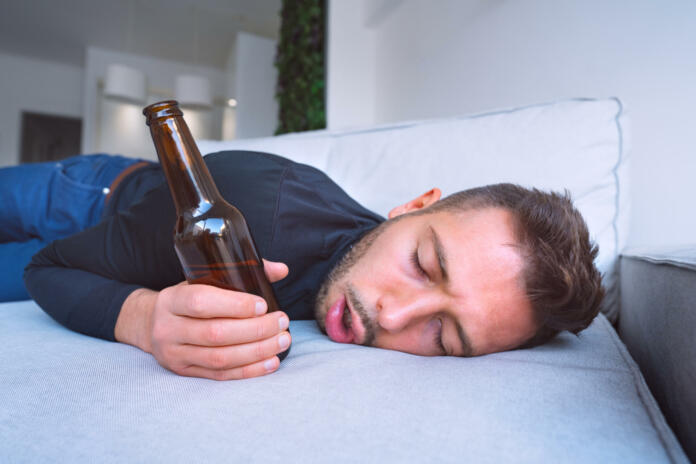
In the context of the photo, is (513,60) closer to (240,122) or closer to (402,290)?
(402,290)

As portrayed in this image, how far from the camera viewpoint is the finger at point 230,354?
0.53 m

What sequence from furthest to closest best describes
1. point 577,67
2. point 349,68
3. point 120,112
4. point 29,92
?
1. point 29,92
2. point 120,112
3. point 349,68
4. point 577,67

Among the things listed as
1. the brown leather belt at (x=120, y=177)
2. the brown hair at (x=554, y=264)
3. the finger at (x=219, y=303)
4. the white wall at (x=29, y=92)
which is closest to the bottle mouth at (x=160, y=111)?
the finger at (x=219, y=303)

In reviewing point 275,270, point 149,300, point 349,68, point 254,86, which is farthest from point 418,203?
point 254,86

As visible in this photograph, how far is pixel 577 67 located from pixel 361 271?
125 cm

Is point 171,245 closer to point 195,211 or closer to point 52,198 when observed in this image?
point 195,211

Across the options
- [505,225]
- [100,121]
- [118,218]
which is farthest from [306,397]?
[100,121]

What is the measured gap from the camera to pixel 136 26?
5988 millimetres

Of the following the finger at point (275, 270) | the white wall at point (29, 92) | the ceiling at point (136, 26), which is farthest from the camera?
the white wall at point (29, 92)

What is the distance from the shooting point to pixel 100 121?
22.2ft

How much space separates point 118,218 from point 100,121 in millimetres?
6976

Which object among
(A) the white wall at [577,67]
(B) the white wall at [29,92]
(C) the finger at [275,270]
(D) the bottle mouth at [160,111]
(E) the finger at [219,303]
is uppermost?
(B) the white wall at [29,92]

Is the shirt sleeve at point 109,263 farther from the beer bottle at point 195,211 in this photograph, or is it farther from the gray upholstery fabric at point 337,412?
the beer bottle at point 195,211

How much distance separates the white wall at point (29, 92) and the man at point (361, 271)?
8.12m
